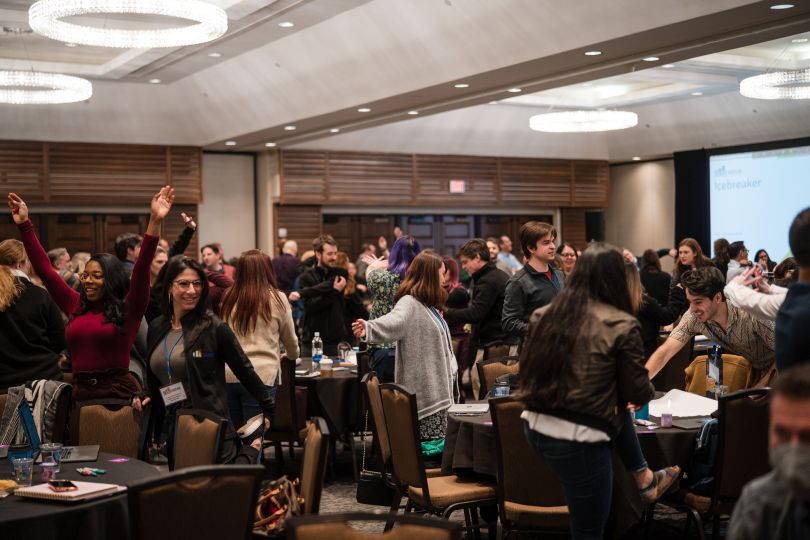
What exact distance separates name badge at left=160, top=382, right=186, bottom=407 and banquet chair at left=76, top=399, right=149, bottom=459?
1.35ft

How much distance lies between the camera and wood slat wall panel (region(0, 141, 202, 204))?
11922mm

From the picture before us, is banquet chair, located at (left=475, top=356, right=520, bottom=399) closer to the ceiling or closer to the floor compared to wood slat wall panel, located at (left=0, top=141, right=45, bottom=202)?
closer to the floor

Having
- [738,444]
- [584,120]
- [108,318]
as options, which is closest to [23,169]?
[584,120]

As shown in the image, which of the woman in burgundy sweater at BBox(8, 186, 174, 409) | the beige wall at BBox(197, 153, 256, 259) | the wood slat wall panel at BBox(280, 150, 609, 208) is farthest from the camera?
the wood slat wall panel at BBox(280, 150, 609, 208)

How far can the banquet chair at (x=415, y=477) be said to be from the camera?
169 inches

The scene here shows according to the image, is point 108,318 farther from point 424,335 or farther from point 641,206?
point 641,206

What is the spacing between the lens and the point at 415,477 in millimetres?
4367

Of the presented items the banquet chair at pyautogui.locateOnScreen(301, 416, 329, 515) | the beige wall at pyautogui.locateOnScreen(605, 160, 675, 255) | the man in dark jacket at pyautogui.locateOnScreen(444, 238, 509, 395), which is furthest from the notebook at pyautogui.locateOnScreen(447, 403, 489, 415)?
the beige wall at pyautogui.locateOnScreen(605, 160, 675, 255)

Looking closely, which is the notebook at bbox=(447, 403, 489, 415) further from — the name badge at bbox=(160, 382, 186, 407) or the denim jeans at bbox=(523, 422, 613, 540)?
the name badge at bbox=(160, 382, 186, 407)

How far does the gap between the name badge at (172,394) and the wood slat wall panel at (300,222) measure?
9.60 m

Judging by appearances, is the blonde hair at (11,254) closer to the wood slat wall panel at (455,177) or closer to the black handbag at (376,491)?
the black handbag at (376,491)

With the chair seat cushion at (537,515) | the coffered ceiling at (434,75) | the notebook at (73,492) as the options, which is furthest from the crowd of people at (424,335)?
the coffered ceiling at (434,75)

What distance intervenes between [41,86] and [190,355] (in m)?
6.06

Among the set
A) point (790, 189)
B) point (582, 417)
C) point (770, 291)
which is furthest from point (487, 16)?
A: point (790, 189)
